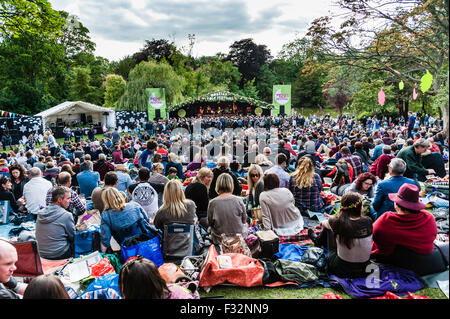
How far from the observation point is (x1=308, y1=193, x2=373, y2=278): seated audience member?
2736 millimetres

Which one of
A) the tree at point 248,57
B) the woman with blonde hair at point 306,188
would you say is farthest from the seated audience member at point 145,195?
the tree at point 248,57

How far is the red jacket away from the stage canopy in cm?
2526

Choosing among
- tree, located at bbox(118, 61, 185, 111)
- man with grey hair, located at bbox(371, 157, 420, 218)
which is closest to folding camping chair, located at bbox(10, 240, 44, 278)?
Answer: man with grey hair, located at bbox(371, 157, 420, 218)

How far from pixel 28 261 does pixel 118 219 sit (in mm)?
880

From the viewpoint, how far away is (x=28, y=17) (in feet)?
22.7

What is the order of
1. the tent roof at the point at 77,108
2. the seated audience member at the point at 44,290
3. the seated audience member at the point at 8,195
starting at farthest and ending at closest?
1. the tent roof at the point at 77,108
2. the seated audience member at the point at 8,195
3. the seated audience member at the point at 44,290

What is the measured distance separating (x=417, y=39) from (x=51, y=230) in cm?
922

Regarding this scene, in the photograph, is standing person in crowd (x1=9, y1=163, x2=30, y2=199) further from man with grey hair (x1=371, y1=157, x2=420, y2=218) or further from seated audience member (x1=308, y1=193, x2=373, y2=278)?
man with grey hair (x1=371, y1=157, x2=420, y2=218)

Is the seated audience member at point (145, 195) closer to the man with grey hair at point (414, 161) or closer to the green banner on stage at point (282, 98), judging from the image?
the man with grey hair at point (414, 161)

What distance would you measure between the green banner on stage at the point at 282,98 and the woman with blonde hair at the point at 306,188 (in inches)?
834

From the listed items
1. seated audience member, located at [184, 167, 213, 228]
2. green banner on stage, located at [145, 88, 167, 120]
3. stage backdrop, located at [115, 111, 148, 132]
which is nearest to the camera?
seated audience member, located at [184, 167, 213, 228]

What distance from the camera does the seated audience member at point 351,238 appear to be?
2.74m

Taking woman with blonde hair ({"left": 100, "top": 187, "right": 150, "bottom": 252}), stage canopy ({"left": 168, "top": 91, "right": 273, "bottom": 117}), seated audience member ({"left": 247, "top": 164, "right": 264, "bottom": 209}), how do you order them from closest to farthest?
woman with blonde hair ({"left": 100, "top": 187, "right": 150, "bottom": 252})
seated audience member ({"left": 247, "top": 164, "right": 264, "bottom": 209})
stage canopy ({"left": 168, "top": 91, "right": 273, "bottom": 117})

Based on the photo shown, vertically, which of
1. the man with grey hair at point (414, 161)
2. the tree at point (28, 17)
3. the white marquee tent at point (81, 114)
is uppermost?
the tree at point (28, 17)
